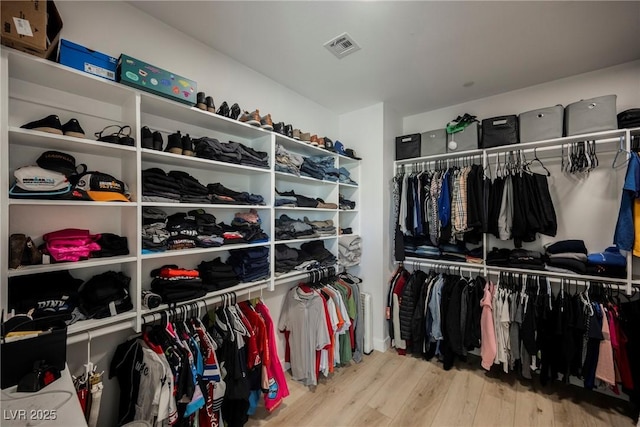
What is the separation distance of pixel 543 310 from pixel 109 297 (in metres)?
3.09

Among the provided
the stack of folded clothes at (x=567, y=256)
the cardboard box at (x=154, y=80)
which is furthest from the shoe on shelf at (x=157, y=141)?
the stack of folded clothes at (x=567, y=256)

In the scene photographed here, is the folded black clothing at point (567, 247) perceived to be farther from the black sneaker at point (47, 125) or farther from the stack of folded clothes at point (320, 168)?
the black sneaker at point (47, 125)

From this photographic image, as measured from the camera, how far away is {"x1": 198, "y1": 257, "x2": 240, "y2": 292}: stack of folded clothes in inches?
67.8

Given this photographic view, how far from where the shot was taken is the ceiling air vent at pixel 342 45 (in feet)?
5.93

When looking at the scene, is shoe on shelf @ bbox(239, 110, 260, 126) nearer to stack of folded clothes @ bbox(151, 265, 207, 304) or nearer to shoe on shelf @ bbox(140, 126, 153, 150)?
shoe on shelf @ bbox(140, 126, 153, 150)

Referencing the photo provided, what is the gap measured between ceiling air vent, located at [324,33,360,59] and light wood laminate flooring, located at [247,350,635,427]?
2774 millimetres

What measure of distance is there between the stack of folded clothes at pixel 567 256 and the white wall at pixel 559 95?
1.23 m

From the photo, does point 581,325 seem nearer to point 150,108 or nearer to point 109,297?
point 109,297

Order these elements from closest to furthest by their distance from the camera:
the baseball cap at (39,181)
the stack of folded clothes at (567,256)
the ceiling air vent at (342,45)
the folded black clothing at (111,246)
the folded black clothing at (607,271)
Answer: the baseball cap at (39,181) → the folded black clothing at (111,246) → the ceiling air vent at (342,45) → the folded black clothing at (607,271) → the stack of folded clothes at (567,256)

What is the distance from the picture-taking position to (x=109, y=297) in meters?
1.29

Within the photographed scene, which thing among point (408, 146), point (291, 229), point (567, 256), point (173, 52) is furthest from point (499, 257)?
point (173, 52)

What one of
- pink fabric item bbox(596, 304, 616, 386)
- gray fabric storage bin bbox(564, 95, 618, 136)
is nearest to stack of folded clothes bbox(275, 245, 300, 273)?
pink fabric item bbox(596, 304, 616, 386)

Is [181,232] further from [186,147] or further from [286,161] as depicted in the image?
[286,161]

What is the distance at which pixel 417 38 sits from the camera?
180 centimetres
